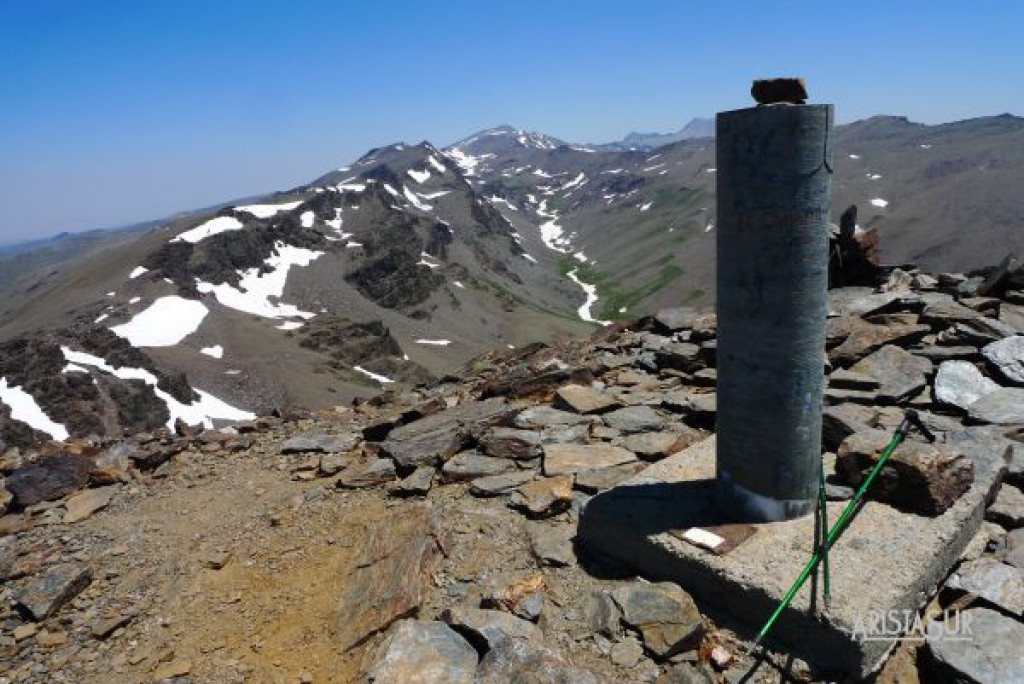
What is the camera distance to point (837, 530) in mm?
6082

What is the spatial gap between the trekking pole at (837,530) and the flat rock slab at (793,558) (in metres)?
0.08

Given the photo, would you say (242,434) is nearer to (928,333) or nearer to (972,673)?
(972,673)

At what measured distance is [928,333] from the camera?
12.2m

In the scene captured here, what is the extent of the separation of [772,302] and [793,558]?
87.5 inches

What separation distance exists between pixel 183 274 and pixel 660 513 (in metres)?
121

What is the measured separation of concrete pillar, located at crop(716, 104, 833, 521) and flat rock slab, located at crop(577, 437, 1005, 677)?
1.64 feet

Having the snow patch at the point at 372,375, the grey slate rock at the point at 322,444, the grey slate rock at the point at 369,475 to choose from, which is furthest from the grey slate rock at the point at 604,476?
the snow patch at the point at 372,375

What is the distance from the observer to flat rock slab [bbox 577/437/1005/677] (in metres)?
5.33

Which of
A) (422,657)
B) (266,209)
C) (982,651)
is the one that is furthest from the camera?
(266,209)

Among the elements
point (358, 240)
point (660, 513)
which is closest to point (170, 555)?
point (660, 513)

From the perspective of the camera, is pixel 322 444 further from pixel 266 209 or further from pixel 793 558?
pixel 266 209

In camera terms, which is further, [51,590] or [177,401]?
[177,401]

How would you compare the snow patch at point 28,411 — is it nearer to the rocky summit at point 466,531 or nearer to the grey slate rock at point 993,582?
the rocky summit at point 466,531

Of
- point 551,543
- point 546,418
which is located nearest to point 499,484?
point 551,543
